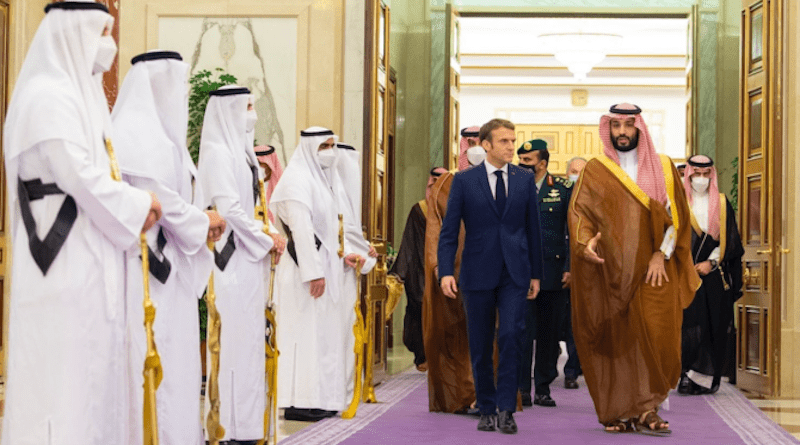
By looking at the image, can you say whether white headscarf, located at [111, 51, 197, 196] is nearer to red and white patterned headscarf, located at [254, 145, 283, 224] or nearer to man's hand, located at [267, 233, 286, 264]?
man's hand, located at [267, 233, 286, 264]

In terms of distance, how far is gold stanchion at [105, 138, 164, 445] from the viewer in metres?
3.80

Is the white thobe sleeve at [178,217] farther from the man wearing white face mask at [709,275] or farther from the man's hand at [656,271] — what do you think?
the man wearing white face mask at [709,275]

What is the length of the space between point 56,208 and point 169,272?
607 mm

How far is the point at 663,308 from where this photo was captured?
6.30m

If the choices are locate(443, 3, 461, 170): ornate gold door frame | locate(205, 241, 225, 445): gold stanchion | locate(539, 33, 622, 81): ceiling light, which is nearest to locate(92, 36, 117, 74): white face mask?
locate(205, 241, 225, 445): gold stanchion

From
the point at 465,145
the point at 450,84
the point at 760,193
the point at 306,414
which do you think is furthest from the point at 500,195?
the point at 450,84

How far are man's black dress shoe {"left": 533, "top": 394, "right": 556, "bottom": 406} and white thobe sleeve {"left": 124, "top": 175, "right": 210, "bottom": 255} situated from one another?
4.11m

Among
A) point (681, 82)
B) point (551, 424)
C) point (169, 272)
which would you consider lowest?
point (551, 424)

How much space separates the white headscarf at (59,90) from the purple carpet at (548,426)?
2.56 metres

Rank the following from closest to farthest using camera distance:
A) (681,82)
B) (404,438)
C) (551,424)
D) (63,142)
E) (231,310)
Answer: (63,142), (231,310), (404,438), (551,424), (681,82)

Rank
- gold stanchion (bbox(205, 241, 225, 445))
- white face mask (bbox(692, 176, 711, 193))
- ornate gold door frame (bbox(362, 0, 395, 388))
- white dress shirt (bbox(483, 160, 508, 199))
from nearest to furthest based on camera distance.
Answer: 1. gold stanchion (bbox(205, 241, 225, 445))
2. white dress shirt (bbox(483, 160, 508, 199))
3. white face mask (bbox(692, 176, 711, 193))
4. ornate gold door frame (bbox(362, 0, 395, 388))

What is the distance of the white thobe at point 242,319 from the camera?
216 inches

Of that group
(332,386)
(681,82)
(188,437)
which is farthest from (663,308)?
(681,82)

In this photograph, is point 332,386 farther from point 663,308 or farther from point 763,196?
point 763,196
